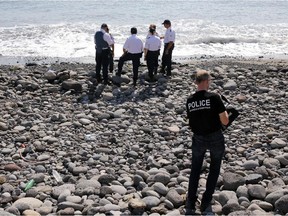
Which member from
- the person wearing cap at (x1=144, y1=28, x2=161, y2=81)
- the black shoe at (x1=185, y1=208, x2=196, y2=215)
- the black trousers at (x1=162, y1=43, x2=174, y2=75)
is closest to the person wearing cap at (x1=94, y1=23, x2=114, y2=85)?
the person wearing cap at (x1=144, y1=28, x2=161, y2=81)

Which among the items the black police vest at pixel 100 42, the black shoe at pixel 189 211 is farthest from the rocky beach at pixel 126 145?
the black police vest at pixel 100 42

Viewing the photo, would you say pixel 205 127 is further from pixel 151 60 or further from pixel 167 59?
pixel 167 59

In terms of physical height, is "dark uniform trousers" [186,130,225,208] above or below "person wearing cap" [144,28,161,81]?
below

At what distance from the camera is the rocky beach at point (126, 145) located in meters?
6.26

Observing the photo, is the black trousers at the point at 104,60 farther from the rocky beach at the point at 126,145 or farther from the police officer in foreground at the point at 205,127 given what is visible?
the police officer in foreground at the point at 205,127

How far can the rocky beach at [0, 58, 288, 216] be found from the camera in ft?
20.5

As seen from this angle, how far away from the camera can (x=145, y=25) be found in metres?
33.4

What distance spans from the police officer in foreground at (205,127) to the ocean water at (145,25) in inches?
617

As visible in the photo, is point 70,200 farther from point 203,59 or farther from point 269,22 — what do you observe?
point 269,22

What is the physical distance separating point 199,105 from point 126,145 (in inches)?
143

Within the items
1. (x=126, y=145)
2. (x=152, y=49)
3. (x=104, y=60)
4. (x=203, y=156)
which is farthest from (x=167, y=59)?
(x=203, y=156)

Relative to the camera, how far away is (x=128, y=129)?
32.3ft

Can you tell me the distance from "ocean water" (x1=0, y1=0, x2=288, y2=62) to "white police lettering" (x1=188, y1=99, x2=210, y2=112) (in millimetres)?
15734

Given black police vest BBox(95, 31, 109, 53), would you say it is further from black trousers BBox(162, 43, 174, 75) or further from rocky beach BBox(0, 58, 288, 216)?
black trousers BBox(162, 43, 174, 75)
